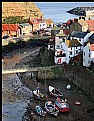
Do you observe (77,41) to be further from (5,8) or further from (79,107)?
(5,8)

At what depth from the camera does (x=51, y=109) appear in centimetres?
694

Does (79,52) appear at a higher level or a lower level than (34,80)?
higher

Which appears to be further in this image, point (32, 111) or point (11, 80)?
point (11, 80)

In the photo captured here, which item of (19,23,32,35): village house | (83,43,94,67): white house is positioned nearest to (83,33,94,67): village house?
(83,43,94,67): white house

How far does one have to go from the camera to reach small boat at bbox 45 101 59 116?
22.4 feet

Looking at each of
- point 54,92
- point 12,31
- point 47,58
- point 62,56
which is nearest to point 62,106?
point 54,92

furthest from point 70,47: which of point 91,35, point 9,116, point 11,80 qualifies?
point 9,116

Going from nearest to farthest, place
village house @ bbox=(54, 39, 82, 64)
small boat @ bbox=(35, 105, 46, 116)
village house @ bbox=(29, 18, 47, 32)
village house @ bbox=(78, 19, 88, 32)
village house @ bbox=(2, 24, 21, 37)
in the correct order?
1. small boat @ bbox=(35, 105, 46, 116)
2. village house @ bbox=(54, 39, 82, 64)
3. village house @ bbox=(78, 19, 88, 32)
4. village house @ bbox=(2, 24, 21, 37)
5. village house @ bbox=(29, 18, 47, 32)

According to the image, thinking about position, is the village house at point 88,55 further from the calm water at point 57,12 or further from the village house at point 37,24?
the calm water at point 57,12

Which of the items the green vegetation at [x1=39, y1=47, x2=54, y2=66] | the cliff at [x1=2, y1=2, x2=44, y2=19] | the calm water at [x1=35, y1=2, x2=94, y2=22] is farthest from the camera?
the calm water at [x1=35, y1=2, x2=94, y2=22]

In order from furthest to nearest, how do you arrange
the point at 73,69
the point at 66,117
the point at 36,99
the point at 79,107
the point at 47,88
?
the point at 73,69 → the point at 47,88 → the point at 36,99 → the point at 79,107 → the point at 66,117

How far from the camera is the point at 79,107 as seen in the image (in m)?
7.36

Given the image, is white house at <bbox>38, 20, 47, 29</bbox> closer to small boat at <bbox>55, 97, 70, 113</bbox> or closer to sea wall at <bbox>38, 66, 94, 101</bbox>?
sea wall at <bbox>38, 66, 94, 101</bbox>

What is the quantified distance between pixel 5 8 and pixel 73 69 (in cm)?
1896
